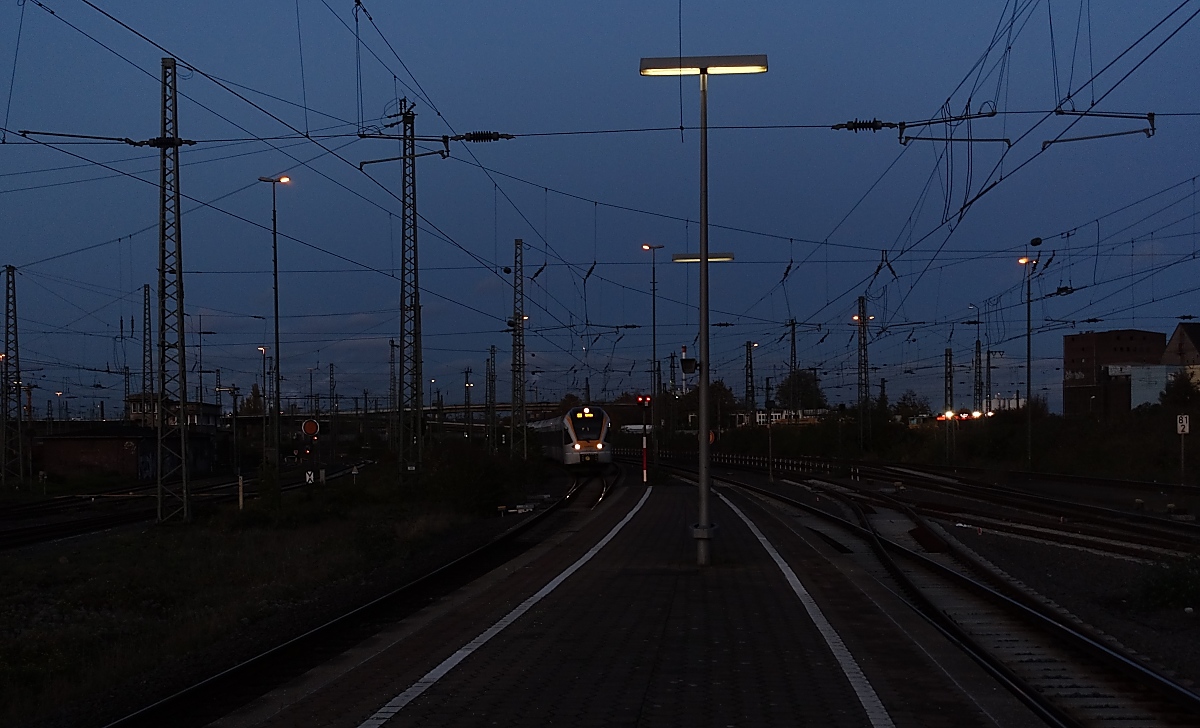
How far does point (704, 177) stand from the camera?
18438mm

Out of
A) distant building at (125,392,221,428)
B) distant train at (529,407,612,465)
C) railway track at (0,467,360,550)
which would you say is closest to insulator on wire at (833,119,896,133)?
railway track at (0,467,360,550)

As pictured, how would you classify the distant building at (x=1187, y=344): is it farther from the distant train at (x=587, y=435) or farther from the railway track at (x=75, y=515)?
the railway track at (x=75, y=515)

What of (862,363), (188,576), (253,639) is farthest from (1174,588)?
(862,363)

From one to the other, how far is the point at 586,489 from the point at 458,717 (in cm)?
3829

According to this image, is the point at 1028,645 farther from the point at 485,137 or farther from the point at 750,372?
the point at 750,372

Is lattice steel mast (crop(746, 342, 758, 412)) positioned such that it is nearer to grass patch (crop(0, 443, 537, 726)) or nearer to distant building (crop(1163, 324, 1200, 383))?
grass patch (crop(0, 443, 537, 726))

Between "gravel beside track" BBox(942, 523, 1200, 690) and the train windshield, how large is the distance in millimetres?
35082

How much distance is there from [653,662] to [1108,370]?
96884 mm

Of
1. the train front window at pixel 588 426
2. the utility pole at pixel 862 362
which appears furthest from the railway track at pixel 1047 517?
the train front window at pixel 588 426

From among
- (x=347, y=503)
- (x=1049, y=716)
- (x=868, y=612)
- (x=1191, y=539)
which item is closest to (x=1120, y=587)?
(x=868, y=612)

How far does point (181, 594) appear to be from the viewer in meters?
20.5

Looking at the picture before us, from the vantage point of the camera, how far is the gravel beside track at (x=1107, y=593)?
11000mm

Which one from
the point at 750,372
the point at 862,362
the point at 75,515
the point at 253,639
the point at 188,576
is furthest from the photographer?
the point at 750,372

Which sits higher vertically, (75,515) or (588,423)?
(588,423)
